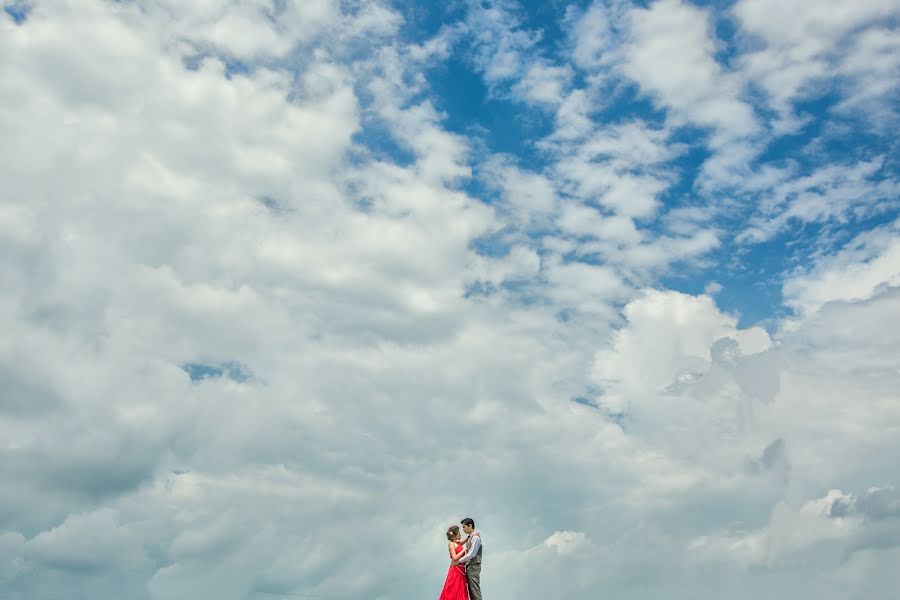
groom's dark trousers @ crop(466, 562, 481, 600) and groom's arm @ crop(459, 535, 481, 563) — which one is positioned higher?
groom's arm @ crop(459, 535, 481, 563)

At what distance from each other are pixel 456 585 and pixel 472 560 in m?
1.48

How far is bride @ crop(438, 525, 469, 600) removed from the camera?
38188 millimetres

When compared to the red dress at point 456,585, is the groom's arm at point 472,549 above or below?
above

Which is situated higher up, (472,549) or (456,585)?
(472,549)

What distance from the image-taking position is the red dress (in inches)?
1503

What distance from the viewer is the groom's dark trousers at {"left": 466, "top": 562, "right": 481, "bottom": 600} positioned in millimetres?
38500

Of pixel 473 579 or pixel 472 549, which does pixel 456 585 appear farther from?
pixel 472 549

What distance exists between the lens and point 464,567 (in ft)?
127

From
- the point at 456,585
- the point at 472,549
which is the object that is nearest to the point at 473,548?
the point at 472,549

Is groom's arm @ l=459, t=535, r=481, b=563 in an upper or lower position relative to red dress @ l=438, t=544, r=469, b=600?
upper

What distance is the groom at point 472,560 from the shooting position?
124ft

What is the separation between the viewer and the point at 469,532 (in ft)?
125

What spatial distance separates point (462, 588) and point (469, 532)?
2973mm

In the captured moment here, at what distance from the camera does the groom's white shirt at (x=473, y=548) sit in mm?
37906
